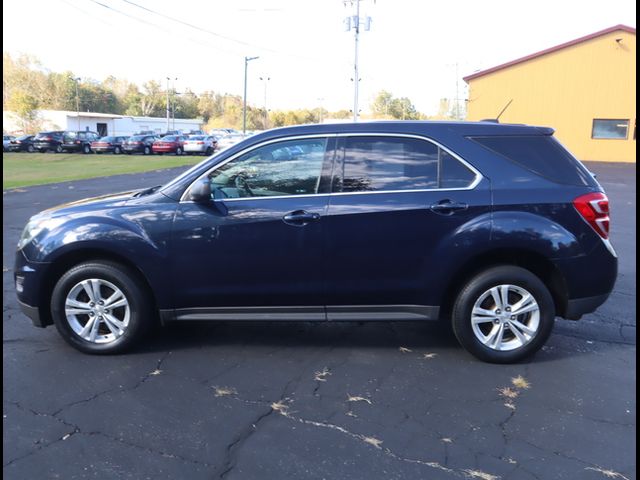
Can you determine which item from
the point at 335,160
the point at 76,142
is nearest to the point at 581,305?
the point at 335,160

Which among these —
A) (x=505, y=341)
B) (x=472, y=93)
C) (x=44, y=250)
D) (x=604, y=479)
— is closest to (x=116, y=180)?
(x=44, y=250)

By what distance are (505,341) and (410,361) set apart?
0.76 meters

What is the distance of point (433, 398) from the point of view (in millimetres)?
3873

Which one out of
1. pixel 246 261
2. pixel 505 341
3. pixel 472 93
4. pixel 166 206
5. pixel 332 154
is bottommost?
pixel 505 341

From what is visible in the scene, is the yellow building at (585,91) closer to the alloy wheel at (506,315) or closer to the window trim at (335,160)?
the window trim at (335,160)

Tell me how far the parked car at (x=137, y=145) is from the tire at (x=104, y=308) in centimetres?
A: 4048

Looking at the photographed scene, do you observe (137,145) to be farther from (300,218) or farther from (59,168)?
(300,218)

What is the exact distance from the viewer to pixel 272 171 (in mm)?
4480

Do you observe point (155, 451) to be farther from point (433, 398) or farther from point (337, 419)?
point (433, 398)

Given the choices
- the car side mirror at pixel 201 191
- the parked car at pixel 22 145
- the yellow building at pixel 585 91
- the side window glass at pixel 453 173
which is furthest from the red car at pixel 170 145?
the side window glass at pixel 453 173

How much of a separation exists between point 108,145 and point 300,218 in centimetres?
4223

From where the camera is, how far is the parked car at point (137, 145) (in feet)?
139

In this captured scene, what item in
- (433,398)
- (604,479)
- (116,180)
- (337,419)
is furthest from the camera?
(116,180)

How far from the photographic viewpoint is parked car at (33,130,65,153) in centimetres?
4250
